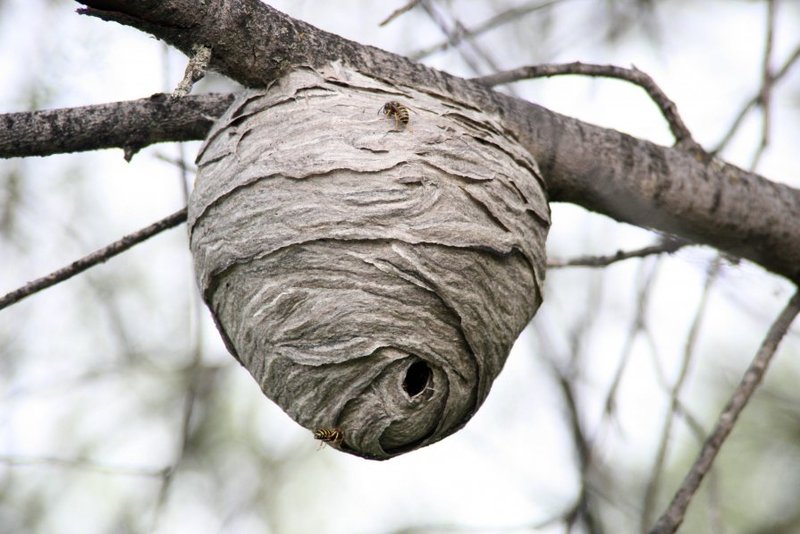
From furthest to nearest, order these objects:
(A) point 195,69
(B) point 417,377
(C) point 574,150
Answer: (C) point 574,150
(B) point 417,377
(A) point 195,69

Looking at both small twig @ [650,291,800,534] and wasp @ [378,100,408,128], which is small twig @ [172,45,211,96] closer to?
wasp @ [378,100,408,128]

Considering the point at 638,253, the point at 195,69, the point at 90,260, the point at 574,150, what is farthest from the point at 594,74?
the point at 90,260

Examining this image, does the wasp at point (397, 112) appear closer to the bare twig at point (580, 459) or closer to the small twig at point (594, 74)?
the small twig at point (594, 74)

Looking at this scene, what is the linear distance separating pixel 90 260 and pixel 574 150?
1239mm

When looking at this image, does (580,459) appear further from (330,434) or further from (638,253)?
(330,434)

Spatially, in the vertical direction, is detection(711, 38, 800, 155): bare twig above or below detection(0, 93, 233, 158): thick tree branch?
above

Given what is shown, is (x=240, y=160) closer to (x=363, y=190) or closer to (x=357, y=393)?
(x=363, y=190)

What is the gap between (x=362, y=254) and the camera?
2.18 meters

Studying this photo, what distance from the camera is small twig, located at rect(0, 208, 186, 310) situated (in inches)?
84.0

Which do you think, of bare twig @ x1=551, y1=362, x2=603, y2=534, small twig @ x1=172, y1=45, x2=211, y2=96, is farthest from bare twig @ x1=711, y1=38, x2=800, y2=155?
small twig @ x1=172, y1=45, x2=211, y2=96

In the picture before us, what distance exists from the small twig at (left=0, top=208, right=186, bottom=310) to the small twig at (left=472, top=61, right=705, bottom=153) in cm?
88

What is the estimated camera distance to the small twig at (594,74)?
2572 mm

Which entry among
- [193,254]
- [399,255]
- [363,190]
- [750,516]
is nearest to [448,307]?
[399,255]

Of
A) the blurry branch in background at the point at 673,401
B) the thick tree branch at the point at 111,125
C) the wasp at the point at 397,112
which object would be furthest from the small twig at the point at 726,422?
the thick tree branch at the point at 111,125
